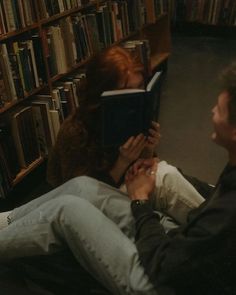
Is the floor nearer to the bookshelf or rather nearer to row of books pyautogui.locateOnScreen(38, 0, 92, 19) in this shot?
the bookshelf

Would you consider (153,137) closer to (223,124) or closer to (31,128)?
(223,124)

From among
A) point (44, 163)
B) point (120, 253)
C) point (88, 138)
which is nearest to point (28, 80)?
point (44, 163)

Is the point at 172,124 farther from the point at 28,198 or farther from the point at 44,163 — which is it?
the point at 28,198

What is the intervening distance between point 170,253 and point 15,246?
0.51 m

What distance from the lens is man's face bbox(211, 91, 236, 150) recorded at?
0.95 meters

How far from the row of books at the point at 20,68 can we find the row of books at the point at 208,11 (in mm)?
2976

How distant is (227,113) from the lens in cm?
95

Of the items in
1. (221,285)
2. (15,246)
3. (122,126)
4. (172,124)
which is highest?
(122,126)

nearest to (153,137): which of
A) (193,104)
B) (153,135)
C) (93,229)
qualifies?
(153,135)

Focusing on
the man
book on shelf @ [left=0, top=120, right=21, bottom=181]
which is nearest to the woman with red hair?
the man

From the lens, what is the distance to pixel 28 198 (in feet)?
6.77

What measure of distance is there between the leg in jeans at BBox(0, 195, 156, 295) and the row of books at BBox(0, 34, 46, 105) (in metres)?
0.86

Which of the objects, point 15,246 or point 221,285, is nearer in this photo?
point 221,285

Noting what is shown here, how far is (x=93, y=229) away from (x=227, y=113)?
1.49ft
